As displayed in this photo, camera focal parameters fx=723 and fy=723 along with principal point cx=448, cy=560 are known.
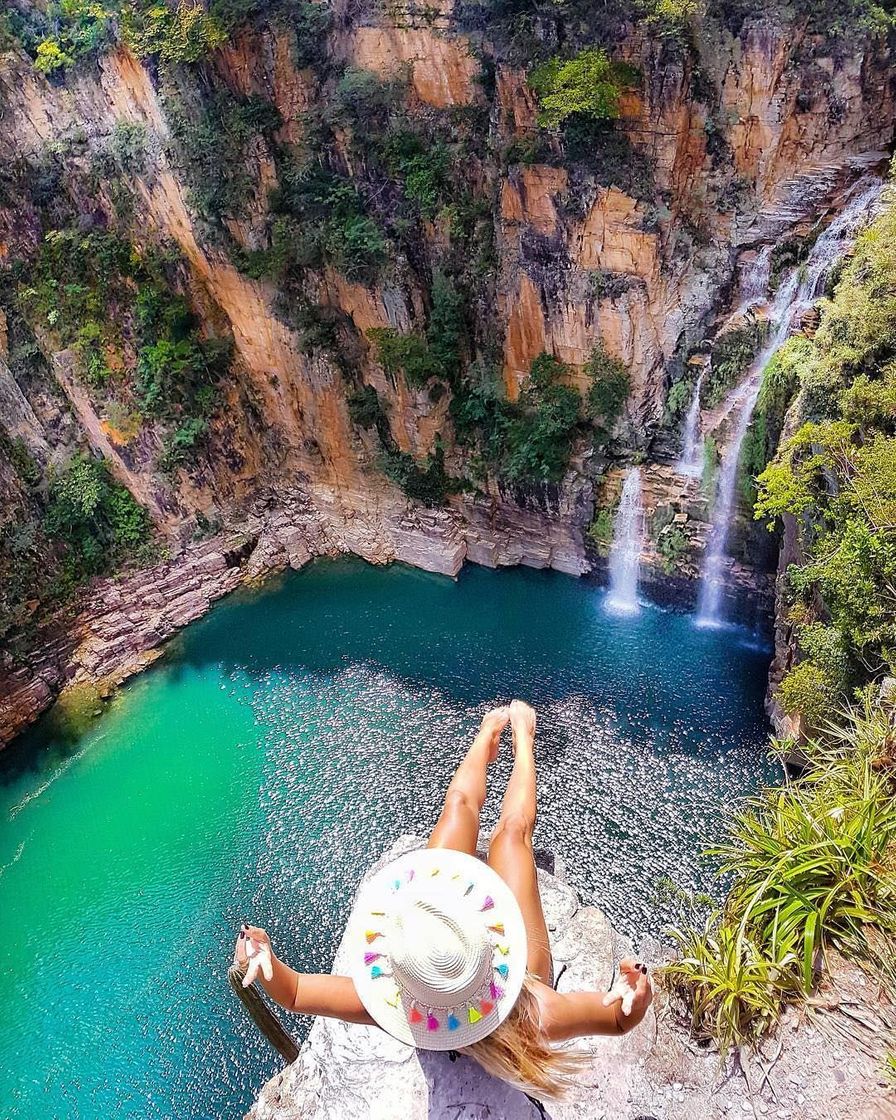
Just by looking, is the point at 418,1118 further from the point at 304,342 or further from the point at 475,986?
the point at 304,342

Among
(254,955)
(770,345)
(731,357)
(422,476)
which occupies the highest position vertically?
(254,955)

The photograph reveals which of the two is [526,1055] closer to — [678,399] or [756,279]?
[678,399]

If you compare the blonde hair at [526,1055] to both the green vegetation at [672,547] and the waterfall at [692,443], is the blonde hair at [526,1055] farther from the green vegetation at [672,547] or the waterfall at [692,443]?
the waterfall at [692,443]

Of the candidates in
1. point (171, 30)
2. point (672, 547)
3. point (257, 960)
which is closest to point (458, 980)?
point (257, 960)

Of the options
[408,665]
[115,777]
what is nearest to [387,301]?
[408,665]

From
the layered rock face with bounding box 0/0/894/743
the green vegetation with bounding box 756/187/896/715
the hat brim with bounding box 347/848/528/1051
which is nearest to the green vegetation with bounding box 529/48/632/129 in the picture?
the layered rock face with bounding box 0/0/894/743

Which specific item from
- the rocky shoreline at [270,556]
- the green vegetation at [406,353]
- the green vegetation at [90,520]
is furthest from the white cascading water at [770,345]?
the green vegetation at [90,520]
